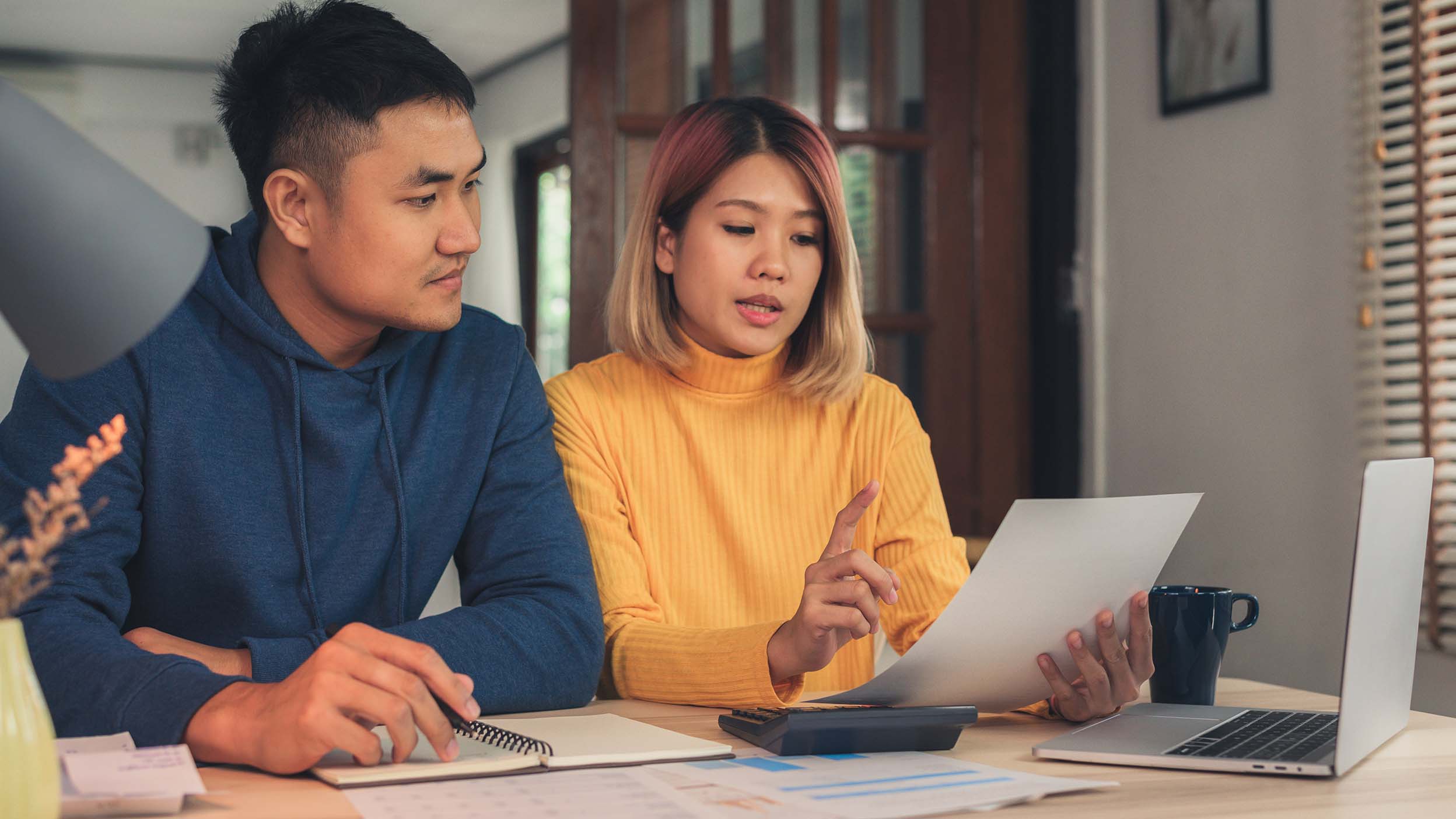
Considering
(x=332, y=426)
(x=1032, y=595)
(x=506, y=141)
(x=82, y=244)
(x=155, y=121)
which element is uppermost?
(x=506, y=141)

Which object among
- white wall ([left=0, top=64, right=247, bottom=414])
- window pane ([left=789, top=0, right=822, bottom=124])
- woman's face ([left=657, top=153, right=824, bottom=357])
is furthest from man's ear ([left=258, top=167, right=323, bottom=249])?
white wall ([left=0, top=64, right=247, bottom=414])

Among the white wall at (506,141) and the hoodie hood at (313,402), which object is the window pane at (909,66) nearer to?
the hoodie hood at (313,402)

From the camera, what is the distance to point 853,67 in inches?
103

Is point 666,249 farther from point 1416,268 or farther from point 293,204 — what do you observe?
point 1416,268

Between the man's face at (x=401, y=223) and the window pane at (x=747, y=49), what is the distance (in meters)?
1.35

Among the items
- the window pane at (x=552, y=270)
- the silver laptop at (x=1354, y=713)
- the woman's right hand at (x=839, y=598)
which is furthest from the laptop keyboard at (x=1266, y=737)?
the window pane at (x=552, y=270)

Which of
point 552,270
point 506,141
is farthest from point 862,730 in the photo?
point 506,141

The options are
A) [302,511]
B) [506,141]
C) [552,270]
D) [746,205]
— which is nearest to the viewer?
[302,511]

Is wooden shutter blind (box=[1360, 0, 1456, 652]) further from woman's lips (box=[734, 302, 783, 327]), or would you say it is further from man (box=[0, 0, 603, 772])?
man (box=[0, 0, 603, 772])

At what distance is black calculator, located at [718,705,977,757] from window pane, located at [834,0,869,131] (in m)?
1.88

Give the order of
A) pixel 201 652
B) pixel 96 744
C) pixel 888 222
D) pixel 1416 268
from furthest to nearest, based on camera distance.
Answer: pixel 888 222
pixel 1416 268
pixel 201 652
pixel 96 744

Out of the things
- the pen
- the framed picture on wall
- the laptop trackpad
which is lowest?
the laptop trackpad

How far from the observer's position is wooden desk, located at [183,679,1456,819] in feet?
2.39

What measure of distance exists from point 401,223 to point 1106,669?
785 millimetres
